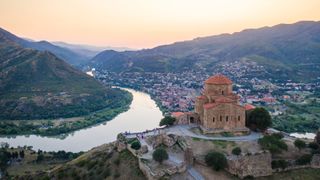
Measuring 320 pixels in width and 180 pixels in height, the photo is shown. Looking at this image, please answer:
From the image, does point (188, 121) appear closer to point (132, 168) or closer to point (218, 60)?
point (132, 168)

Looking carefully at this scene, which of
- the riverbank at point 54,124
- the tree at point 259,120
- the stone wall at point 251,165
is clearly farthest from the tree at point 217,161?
the riverbank at point 54,124

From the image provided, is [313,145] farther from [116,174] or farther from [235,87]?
[235,87]

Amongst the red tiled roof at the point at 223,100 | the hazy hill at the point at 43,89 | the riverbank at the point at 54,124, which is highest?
the red tiled roof at the point at 223,100

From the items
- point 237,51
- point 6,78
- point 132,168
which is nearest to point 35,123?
point 6,78

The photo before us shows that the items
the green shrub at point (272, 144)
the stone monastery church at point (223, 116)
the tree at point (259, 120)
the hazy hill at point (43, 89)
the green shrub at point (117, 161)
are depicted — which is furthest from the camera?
the hazy hill at point (43, 89)

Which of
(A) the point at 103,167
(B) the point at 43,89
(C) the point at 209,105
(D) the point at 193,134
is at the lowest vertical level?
(B) the point at 43,89

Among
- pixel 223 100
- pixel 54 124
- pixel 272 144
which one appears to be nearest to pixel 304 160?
pixel 272 144

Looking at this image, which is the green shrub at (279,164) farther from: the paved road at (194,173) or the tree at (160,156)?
the tree at (160,156)
